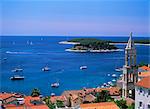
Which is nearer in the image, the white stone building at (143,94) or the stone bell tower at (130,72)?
the white stone building at (143,94)

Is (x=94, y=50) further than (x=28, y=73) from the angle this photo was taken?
Yes

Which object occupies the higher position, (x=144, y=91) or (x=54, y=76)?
(x=144, y=91)

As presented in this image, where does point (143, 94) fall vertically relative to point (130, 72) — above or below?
above

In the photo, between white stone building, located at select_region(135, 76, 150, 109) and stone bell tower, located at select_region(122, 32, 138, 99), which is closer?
white stone building, located at select_region(135, 76, 150, 109)

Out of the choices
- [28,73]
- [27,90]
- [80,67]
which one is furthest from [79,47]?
[27,90]

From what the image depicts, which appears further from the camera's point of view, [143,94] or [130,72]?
[130,72]

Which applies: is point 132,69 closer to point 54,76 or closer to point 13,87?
point 13,87

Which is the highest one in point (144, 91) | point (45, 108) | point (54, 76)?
point (144, 91)

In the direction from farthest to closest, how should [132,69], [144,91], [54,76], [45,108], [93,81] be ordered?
[54,76] → [93,81] → [132,69] → [45,108] → [144,91]

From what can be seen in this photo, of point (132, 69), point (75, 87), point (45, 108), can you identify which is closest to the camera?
point (45, 108)
